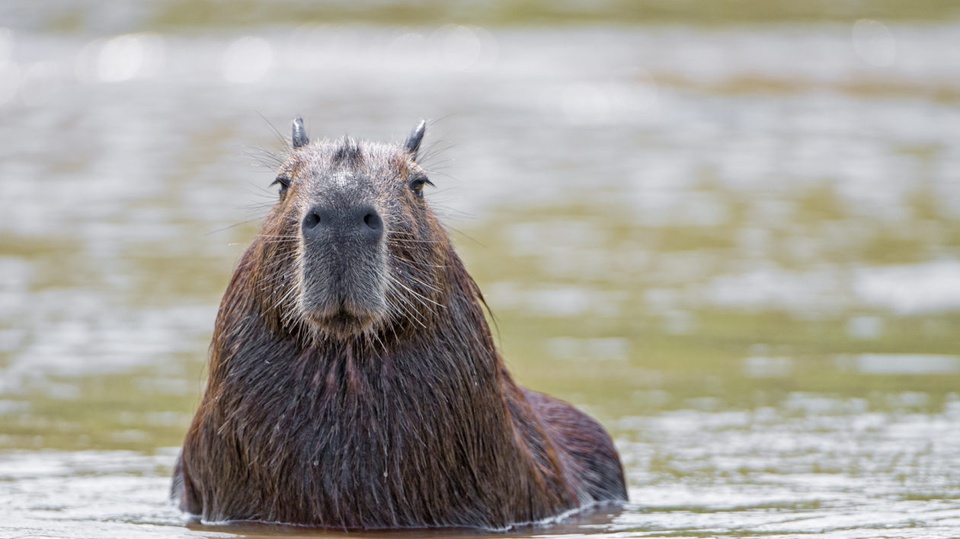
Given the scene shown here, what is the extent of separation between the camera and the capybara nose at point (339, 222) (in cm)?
514

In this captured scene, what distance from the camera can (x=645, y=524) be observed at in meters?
6.18

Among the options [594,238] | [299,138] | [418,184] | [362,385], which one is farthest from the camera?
[594,238]

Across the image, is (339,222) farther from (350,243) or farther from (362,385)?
(362,385)

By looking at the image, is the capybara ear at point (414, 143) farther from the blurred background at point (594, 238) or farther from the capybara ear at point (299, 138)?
the blurred background at point (594, 238)

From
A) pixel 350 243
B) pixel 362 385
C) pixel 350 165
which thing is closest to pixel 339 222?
pixel 350 243

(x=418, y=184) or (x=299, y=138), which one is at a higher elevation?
(x=299, y=138)

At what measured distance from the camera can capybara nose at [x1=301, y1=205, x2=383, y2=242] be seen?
5.14m

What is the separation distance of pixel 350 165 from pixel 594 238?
25.1 feet

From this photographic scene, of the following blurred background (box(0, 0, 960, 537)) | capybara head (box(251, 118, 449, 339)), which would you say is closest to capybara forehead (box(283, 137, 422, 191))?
capybara head (box(251, 118, 449, 339))

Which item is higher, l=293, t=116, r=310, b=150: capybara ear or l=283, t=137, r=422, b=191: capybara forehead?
→ l=293, t=116, r=310, b=150: capybara ear

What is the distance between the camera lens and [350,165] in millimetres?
5555

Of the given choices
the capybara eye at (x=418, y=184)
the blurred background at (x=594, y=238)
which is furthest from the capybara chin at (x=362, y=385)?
the blurred background at (x=594, y=238)

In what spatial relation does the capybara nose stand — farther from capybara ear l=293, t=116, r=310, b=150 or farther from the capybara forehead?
capybara ear l=293, t=116, r=310, b=150

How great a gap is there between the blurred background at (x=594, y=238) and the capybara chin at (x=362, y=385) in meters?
0.46
